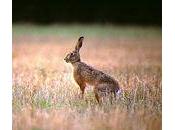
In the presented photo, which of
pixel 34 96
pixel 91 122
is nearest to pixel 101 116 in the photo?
pixel 91 122

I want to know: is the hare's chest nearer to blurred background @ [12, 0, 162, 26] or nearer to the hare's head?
the hare's head

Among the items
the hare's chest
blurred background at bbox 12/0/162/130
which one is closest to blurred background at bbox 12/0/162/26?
blurred background at bbox 12/0/162/130

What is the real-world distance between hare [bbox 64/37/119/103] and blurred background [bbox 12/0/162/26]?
159 millimetres

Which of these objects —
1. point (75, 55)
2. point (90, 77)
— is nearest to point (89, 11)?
point (75, 55)

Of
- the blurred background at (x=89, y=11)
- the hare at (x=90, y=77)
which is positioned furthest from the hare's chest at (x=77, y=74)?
the blurred background at (x=89, y=11)

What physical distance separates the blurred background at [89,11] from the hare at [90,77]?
159 mm

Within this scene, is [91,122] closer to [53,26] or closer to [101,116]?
[101,116]

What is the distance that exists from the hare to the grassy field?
3cm

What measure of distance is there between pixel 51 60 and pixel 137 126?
1.97 ft

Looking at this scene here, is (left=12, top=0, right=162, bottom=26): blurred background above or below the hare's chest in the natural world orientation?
above

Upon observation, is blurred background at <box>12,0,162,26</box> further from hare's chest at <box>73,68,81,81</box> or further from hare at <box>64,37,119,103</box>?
hare's chest at <box>73,68,81,81</box>

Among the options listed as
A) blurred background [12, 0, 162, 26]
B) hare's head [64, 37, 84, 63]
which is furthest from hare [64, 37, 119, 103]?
blurred background [12, 0, 162, 26]

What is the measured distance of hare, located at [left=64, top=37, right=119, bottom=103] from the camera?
425 centimetres

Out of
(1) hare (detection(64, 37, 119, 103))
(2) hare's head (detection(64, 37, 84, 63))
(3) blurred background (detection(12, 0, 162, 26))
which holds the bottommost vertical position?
(1) hare (detection(64, 37, 119, 103))
